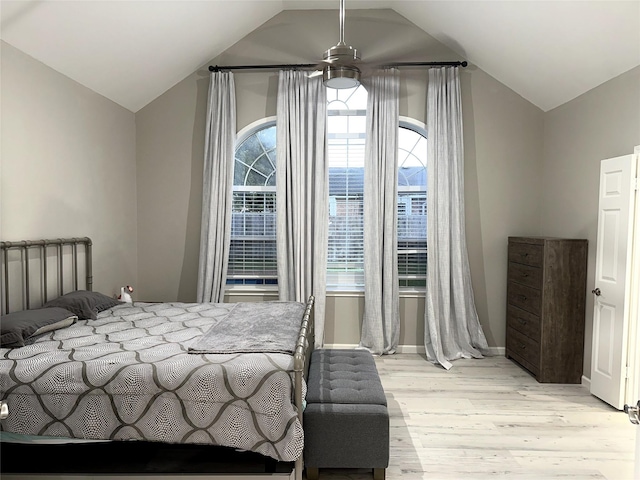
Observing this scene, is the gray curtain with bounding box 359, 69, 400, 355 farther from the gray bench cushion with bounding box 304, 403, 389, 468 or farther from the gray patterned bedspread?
the gray patterned bedspread

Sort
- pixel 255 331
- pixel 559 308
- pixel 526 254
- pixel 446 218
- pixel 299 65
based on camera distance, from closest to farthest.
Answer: pixel 255 331 < pixel 559 308 < pixel 526 254 < pixel 446 218 < pixel 299 65

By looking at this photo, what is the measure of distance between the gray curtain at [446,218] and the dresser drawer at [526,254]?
0.45 meters

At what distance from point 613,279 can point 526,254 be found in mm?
885

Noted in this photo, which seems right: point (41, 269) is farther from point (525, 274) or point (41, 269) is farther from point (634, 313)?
point (634, 313)

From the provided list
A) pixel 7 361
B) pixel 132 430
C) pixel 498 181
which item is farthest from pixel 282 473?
pixel 498 181

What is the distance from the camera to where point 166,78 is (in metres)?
4.62

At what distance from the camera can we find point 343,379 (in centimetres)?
281

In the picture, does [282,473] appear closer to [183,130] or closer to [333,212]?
[333,212]

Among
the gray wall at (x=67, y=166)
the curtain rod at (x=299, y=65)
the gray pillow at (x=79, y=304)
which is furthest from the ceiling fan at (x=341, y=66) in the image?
the gray pillow at (x=79, y=304)

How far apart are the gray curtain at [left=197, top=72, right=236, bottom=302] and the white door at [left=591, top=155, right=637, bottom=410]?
133 inches

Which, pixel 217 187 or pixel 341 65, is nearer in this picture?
pixel 341 65

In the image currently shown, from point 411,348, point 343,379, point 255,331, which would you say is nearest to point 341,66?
point 255,331

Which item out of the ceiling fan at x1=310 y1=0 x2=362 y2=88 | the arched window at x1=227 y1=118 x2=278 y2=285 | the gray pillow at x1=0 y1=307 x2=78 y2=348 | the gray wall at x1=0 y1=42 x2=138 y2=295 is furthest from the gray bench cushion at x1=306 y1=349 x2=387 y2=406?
the gray wall at x1=0 y1=42 x2=138 y2=295

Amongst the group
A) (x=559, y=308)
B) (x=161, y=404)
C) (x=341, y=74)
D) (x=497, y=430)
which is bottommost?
(x=497, y=430)
